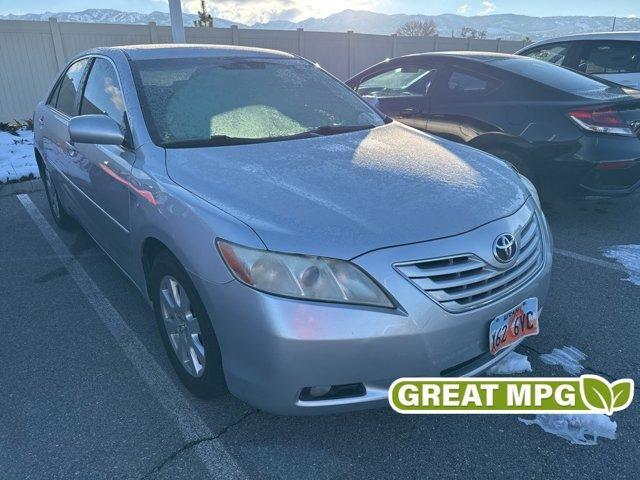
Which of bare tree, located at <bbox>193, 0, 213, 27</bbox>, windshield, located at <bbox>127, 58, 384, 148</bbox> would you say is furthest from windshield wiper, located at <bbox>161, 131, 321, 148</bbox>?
bare tree, located at <bbox>193, 0, 213, 27</bbox>

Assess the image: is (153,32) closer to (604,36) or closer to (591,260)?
(604,36)

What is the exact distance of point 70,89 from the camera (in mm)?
3771

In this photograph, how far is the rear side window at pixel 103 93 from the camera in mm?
2762

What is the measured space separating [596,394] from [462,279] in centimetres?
101

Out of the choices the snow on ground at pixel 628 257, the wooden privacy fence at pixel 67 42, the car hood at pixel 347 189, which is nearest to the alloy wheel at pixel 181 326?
the car hood at pixel 347 189

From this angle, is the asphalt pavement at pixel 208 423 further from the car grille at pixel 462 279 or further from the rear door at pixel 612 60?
the rear door at pixel 612 60

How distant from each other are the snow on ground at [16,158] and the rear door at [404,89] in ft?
14.7

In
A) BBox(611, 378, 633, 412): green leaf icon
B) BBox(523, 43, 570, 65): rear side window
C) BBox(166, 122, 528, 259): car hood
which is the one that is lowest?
BBox(611, 378, 633, 412): green leaf icon

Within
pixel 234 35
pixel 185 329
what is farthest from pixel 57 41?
pixel 185 329

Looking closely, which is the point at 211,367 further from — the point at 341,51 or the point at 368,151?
the point at 341,51

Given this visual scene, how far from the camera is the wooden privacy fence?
10.5 metres

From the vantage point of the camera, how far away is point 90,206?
317 cm

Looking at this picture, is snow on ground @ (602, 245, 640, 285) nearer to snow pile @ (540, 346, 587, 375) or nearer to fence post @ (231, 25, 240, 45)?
snow pile @ (540, 346, 587, 375)

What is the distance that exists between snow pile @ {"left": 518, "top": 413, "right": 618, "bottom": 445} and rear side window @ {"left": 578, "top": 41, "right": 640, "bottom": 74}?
5.53 metres
